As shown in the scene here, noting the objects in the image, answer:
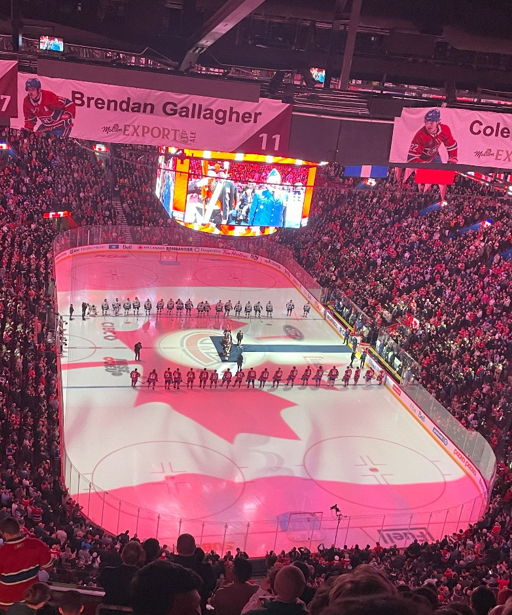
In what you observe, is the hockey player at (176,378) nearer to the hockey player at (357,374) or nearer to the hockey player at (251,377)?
the hockey player at (251,377)

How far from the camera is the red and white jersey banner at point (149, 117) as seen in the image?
948 cm

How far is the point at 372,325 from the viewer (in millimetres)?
24672

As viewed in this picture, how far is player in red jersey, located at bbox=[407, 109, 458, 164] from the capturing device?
10344 millimetres

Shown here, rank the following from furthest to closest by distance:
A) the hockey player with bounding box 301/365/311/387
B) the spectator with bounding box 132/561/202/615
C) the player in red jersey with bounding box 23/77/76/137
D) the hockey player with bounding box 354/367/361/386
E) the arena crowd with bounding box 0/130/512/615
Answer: the hockey player with bounding box 354/367/361/386 < the hockey player with bounding box 301/365/311/387 < the player in red jersey with bounding box 23/77/76/137 < the arena crowd with bounding box 0/130/512/615 < the spectator with bounding box 132/561/202/615

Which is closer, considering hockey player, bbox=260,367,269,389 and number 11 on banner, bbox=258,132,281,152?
number 11 on banner, bbox=258,132,281,152

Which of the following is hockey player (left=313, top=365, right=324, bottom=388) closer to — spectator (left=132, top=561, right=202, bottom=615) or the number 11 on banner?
the number 11 on banner

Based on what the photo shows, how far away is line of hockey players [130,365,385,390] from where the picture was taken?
68.1ft

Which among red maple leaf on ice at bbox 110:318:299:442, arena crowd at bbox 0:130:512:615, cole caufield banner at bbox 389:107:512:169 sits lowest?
red maple leaf on ice at bbox 110:318:299:442

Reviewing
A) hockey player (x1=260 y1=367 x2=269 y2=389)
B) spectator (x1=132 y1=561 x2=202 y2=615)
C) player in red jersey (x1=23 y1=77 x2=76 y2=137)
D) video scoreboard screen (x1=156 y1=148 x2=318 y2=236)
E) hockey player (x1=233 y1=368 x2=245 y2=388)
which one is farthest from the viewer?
video scoreboard screen (x1=156 y1=148 x2=318 y2=236)

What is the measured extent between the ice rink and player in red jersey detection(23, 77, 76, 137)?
22.7 feet

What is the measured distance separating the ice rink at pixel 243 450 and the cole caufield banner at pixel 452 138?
758 centimetres

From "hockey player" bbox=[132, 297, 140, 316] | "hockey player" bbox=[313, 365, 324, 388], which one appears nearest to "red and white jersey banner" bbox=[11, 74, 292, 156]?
"hockey player" bbox=[313, 365, 324, 388]

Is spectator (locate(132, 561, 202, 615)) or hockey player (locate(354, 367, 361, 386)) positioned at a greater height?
spectator (locate(132, 561, 202, 615))

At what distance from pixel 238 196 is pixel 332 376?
7.76m
